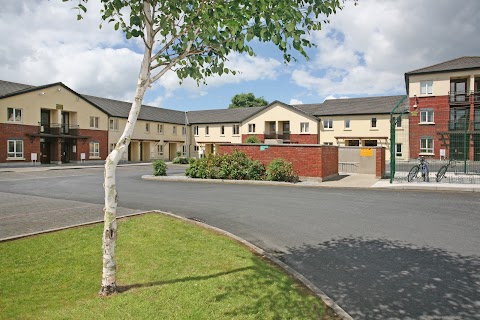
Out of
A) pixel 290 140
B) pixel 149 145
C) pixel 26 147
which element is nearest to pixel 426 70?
pixel 290 140

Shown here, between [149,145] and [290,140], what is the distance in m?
21.7

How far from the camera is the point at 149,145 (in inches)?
2064

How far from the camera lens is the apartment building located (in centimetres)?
3778

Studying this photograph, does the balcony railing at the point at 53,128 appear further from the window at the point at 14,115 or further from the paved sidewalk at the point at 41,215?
the paved sidewalk at the point at 41,215

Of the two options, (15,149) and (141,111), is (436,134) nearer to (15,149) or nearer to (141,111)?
(141,111)

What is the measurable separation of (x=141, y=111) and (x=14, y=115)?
1867 cm

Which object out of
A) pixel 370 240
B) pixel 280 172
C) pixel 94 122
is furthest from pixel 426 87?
pixel 94 122

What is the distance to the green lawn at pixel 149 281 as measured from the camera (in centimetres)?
392

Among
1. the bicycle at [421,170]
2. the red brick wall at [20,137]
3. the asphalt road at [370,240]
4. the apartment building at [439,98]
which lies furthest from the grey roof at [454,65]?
the red brick wall at [20,137]

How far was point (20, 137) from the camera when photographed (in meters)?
35.6

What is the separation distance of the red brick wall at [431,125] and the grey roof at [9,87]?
143 ft

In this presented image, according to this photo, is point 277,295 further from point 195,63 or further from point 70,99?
point 70,99

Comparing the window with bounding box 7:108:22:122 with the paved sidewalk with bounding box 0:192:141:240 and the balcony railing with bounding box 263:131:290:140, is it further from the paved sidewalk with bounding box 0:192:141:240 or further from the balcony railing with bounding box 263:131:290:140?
the balcony railing with bounding box 263:131:290:140

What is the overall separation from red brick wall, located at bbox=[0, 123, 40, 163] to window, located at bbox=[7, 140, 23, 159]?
13.7 inches
